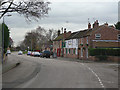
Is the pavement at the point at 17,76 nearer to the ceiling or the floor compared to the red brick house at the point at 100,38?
nearer to the floor

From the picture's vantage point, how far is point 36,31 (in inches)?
3883

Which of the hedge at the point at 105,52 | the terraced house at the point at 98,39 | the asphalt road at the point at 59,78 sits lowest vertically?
the asphalt road at the point at 59,78

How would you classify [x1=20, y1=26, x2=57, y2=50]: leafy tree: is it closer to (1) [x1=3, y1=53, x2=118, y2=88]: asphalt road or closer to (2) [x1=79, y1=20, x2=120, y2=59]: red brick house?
(2) [x1=79, y1=20, x2=120, y2=59]: red brick house

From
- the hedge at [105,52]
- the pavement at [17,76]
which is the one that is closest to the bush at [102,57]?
the hedge at [105,52]

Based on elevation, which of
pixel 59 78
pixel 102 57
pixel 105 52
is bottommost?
pixel 59 78

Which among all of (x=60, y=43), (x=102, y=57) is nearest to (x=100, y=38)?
(x=102, y=57)

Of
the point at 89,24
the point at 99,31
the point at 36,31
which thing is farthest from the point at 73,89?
the point at 36,31

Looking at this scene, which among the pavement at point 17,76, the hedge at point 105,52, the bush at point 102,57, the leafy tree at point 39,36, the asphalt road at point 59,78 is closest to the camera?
the asphalt road at point 59,78

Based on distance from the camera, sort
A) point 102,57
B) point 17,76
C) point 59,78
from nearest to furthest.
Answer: point 59,78, point 17,76, point 102,57

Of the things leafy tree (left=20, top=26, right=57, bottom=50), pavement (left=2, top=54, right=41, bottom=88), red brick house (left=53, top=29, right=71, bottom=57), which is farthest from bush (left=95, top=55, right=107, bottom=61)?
leafy tree (left=20, top=26, right=57, bottom=50)

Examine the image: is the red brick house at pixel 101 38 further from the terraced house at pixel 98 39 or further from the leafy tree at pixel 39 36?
the leafy tree at pixel 39 36

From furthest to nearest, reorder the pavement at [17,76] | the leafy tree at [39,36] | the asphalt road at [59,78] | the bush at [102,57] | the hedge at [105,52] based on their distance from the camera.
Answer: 1. the leafy tree at [39,36]
2. the hedge at [105,52]
3. the bush at [102,57]
4. the pavement at [17,76]
5. the asphalt road at [59,78]

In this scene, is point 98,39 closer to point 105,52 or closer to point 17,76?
point 105,52

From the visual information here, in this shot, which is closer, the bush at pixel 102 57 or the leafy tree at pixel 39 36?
the bush at pixel 102 57
